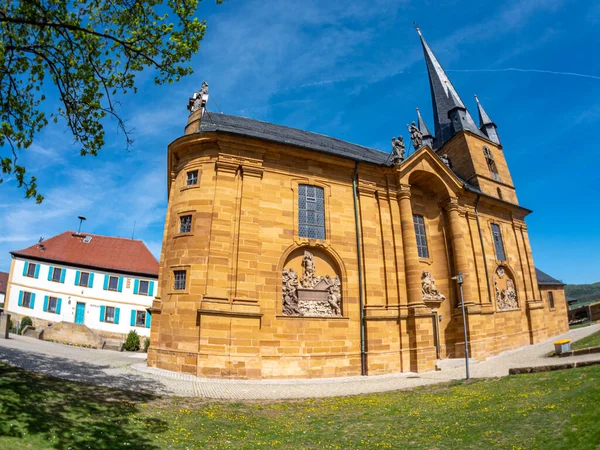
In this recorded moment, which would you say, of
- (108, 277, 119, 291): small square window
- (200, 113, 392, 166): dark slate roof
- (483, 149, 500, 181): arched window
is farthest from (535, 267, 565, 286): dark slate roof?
(108, 277, 119, 291): small square window

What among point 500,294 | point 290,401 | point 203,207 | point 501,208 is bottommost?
point 290,401

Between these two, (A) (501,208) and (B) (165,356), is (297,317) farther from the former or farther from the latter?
(A) (501,208)

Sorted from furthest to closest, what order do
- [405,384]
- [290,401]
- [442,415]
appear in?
[405,384]
[290,401]
[442,415]

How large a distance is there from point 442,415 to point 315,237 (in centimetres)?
1016

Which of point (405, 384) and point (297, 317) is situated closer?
point (405, 384)

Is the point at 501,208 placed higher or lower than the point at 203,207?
higher

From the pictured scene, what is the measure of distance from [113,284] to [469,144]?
3259 cm

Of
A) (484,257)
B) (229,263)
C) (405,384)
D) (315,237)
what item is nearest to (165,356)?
(229,263)

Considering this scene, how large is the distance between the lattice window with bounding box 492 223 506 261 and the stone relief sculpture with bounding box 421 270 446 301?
778 cm

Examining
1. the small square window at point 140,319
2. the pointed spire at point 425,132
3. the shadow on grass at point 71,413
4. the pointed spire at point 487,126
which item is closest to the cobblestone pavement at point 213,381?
the shadow on grass at point 71,413

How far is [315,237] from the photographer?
58.2 feet

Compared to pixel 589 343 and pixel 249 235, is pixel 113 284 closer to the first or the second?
pixel 249 235

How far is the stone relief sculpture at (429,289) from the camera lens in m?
20.7

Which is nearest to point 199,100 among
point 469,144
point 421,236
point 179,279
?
point 179,279
